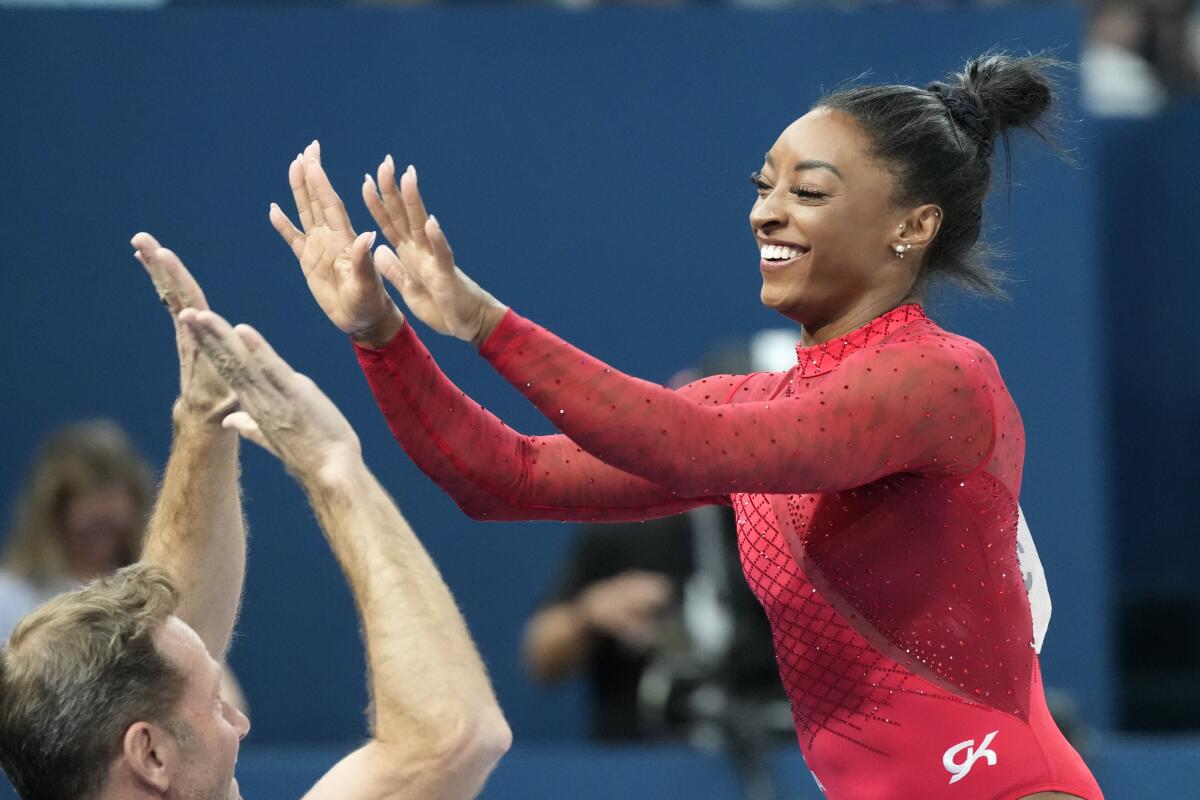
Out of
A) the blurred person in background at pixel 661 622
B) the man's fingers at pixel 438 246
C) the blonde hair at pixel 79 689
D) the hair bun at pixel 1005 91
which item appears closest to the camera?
the blonde hair at pixel 79 689

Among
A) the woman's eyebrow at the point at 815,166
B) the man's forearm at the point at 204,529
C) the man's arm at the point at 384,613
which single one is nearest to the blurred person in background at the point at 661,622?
the man's forearm at the point at 204,529

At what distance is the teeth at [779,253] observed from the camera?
7.91 feet

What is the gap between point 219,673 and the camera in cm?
221

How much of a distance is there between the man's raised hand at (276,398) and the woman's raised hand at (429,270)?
0.17m

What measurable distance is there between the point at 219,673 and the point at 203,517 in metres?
0.44

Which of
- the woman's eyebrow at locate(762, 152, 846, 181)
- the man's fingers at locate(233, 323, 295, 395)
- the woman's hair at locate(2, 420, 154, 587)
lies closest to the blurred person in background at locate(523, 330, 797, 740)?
the woman's hair at locate(2, 420, 154, 587)

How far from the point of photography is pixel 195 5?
514cm

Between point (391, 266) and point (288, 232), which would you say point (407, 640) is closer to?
point (391, 266)

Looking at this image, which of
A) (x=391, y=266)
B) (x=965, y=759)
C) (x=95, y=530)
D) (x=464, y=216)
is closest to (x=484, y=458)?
(x=391, y=266)

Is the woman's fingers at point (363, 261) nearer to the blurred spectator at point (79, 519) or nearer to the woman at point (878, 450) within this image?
the woman at point (878, 450)

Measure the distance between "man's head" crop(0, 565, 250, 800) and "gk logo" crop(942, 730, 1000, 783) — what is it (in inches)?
36.0

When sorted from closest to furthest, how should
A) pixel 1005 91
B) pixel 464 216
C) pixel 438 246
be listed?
pixel 438 246 < pixel 1005 91 < pixel 464 216

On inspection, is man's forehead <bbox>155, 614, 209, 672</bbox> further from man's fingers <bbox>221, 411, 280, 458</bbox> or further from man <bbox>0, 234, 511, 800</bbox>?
man's fingers <bbox>221, 411, 280, 458</bbox>

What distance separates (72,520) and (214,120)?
1.34 metres
